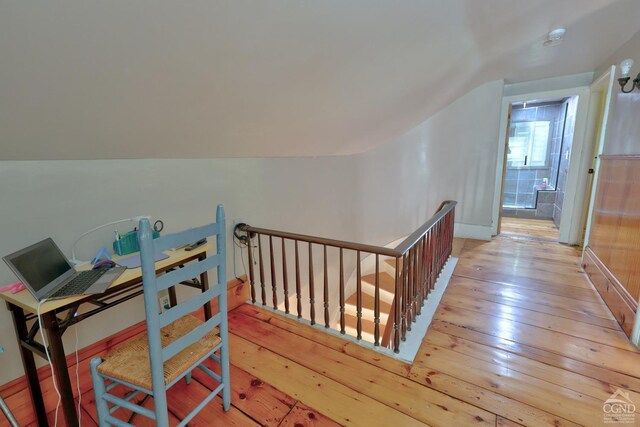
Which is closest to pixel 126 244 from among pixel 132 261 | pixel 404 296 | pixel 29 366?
pixel 132 261

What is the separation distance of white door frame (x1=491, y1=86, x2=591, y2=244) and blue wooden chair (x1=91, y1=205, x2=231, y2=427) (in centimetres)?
424

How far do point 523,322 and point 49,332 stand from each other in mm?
2875

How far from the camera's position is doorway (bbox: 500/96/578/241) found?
17.9 feet

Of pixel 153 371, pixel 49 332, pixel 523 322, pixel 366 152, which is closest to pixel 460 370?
pixel 523 322

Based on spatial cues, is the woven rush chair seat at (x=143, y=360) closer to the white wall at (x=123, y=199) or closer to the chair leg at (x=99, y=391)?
the chair leg at (x=99, y=391)

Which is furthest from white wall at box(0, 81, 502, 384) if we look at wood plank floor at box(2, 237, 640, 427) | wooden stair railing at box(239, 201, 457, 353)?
wood plank floor at box(2, 237, 640, 427)

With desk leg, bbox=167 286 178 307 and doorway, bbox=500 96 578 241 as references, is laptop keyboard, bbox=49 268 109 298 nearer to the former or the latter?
desk leg, bbox=167 286 178 307

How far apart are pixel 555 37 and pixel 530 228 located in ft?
11.4

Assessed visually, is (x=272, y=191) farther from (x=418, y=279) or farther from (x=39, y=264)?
(x=39, y=264)

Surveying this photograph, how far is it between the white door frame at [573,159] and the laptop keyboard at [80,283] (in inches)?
181

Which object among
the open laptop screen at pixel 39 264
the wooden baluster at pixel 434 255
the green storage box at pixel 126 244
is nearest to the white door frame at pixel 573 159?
the wooden baluster at pixel 434 255

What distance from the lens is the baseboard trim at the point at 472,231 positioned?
4191 mm


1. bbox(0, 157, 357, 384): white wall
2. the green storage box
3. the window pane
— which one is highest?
the window pane

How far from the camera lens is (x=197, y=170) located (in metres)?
2.01
